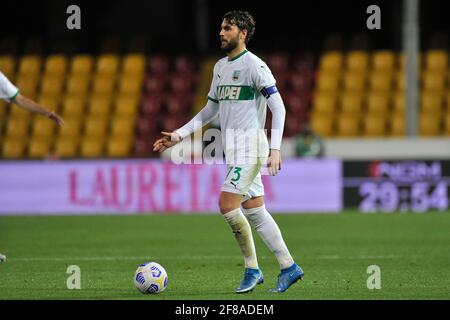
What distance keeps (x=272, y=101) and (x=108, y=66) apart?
17024 mm

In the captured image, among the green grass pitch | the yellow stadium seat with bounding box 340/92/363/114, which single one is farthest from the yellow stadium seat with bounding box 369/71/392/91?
the green grass pitch

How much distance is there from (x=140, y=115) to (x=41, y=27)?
13.7ft

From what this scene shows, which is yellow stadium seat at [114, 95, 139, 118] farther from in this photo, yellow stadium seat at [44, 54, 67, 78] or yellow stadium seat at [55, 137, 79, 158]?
yellow stadium seat at [44, 54, 67, 78]

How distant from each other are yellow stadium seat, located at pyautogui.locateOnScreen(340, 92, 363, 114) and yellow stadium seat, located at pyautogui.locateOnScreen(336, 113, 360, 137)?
19 centimetres

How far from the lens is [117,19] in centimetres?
2556

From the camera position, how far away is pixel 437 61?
914 inches

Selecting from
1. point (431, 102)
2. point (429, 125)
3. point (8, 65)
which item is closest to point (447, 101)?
point (431, 102)

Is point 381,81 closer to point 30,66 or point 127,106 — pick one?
point 127,106

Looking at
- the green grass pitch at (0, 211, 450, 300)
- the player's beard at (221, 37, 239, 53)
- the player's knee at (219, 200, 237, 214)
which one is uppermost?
the player's beard at (221, 37, 239, 53)

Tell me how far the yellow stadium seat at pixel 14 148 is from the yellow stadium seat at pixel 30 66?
1944 millimetres

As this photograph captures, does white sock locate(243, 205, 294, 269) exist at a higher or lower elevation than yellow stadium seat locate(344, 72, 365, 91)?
lower

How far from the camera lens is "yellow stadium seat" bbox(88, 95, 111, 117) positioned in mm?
23734

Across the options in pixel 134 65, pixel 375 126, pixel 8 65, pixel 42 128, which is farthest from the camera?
pixel 8 65
